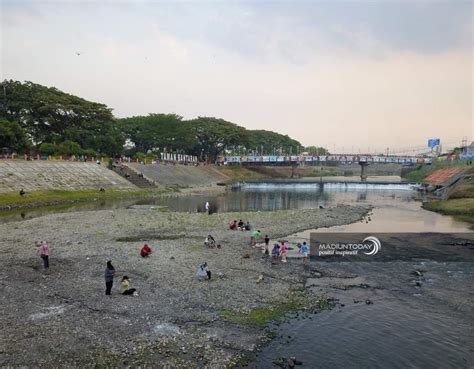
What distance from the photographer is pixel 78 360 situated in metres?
14.3

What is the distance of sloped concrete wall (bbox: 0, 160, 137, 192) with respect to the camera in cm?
6347

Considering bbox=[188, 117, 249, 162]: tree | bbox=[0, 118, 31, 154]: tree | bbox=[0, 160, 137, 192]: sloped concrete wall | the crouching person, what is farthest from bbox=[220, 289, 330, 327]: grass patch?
bbox=[188, 117, 249, 162]: tree

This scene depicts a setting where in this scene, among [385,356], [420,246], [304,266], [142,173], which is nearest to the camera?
[385,356]

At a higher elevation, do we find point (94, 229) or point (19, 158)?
point (19, 158)

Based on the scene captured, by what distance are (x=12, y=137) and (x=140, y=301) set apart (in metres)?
69.1

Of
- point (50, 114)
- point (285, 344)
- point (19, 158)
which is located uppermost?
point (50, 114)

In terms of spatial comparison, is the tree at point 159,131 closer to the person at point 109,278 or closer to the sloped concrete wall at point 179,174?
the sloped concrete wall at point 179,174

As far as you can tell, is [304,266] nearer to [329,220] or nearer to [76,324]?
[76,324]

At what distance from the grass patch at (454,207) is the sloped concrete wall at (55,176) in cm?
5917

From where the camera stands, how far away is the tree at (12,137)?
73731 mm

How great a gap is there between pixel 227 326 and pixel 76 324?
6.76 m

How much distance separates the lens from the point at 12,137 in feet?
246

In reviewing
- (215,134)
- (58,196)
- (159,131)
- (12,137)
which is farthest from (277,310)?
(215,134)

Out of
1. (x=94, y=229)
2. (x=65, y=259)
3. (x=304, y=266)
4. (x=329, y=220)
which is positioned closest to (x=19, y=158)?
(x=94, y=229)
